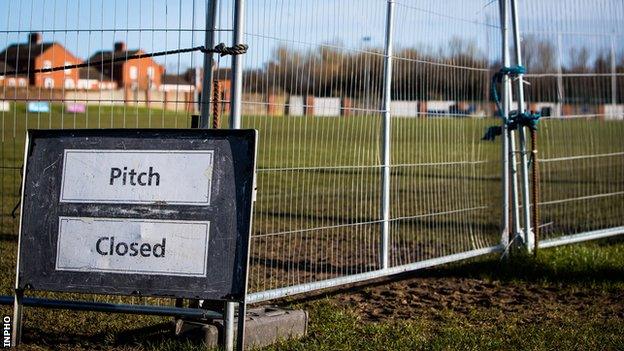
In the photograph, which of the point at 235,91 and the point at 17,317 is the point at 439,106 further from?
the point at 17,317

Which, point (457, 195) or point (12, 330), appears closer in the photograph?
point (12, 330)

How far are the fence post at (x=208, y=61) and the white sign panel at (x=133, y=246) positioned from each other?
84 centimetres

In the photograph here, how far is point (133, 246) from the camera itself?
502 centimetres

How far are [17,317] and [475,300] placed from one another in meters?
3.61

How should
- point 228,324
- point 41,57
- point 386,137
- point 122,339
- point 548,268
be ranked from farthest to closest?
1. point 548,268
2. point 386,137
3. point 41,57
4. point 122,339
5. point 228,324

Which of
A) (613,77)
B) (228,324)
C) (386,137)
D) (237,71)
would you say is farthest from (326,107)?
(613,77)

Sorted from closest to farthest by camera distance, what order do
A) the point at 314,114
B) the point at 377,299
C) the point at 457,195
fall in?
the point at 314,114 < the point at 377,299 < the point at 457,195

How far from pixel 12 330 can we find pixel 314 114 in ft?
8.72

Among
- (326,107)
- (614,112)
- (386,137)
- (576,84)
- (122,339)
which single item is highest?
(576,84)

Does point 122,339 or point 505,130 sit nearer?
point 122,339

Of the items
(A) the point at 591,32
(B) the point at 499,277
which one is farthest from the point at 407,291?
(A) the point at 591,32

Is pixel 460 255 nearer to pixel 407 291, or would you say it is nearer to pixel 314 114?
pixel 407 291

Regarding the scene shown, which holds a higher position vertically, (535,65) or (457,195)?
(535,65)

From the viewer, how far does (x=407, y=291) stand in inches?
295
